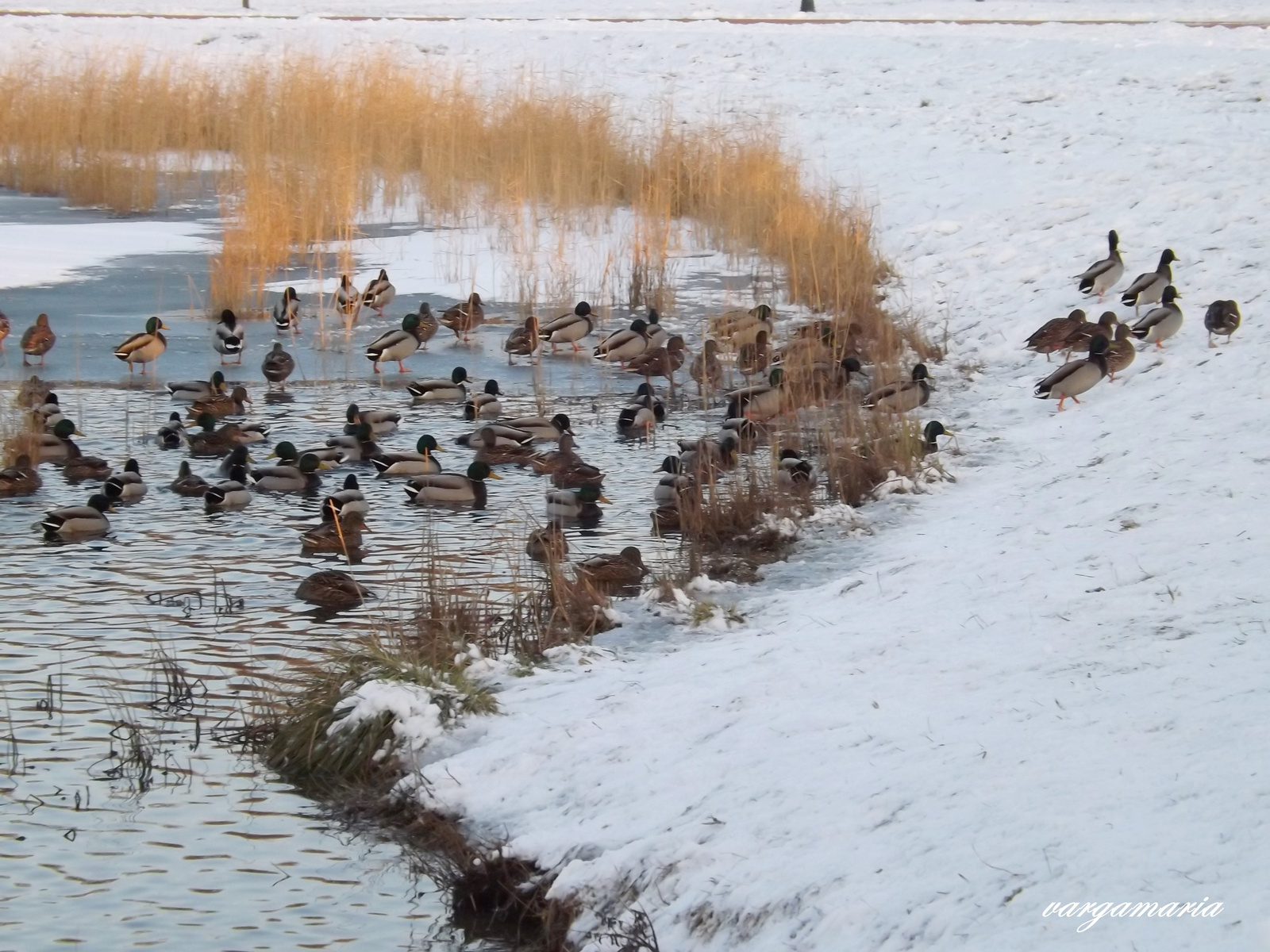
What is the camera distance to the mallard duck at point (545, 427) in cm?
1267

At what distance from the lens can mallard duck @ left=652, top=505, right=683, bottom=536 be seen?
33.9 feet

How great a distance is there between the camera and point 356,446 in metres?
12.1

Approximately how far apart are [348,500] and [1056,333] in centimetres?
602

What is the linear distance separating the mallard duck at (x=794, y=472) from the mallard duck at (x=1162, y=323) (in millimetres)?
3129

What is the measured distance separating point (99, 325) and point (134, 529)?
6.21 metres

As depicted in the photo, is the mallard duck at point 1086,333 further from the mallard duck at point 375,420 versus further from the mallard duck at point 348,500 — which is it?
the mallard duck at point 348,500

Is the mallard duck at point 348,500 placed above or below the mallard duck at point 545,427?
below

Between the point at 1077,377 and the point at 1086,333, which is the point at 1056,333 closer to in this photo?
the point at 1086,333

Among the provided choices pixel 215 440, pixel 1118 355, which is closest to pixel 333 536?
pixel 215 440

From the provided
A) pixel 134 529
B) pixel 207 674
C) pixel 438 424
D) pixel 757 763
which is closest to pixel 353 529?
pixel 134 529

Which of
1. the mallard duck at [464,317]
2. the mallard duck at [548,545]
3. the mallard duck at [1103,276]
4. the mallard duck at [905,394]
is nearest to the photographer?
the mallard duck at [548,545]

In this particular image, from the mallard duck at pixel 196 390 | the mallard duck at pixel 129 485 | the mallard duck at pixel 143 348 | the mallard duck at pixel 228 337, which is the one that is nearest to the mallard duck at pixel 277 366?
the mallard duck at pixel 228 337

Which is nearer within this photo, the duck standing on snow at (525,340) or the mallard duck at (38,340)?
the mallard duck at (38,340)

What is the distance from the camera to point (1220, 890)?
13.6 feet
